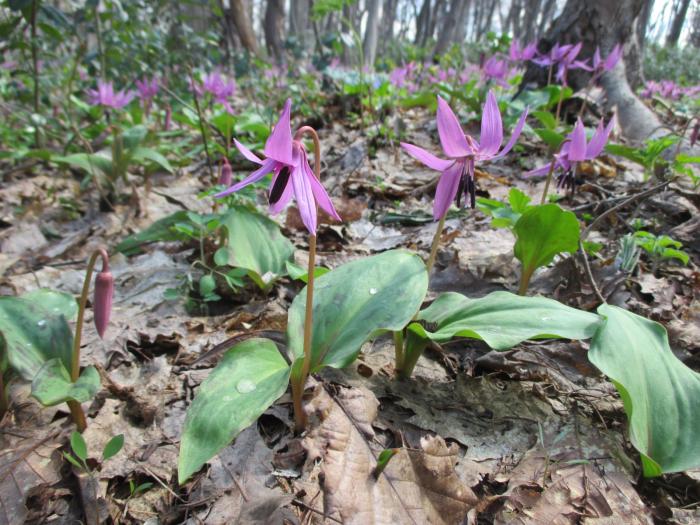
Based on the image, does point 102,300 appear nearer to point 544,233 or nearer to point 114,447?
point 114,447

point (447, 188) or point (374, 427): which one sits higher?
point (447, 188)

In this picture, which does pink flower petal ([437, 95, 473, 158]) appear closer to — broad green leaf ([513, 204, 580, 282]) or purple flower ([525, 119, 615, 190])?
broad green leaf ([513, 204, 580, 282])

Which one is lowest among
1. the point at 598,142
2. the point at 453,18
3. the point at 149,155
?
the point at 149,155

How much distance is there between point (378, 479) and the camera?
106 centimetres

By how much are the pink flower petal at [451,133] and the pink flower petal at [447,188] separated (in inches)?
2.1

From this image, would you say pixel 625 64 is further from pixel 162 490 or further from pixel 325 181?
pixel 162 490

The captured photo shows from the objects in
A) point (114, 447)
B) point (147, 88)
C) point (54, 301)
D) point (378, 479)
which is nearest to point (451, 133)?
point (378, 479)

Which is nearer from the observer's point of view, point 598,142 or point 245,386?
point 245,386

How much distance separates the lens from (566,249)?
166 centimetres

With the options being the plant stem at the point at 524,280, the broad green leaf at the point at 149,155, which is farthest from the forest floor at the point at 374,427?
the broad green leaf at the point at 149,155

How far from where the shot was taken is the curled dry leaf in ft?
3.24

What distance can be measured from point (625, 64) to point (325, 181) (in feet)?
13.3

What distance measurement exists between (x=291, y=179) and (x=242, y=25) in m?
10.0

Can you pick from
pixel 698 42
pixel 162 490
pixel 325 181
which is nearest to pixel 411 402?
pixel 162 490
